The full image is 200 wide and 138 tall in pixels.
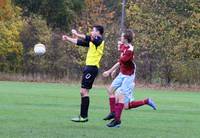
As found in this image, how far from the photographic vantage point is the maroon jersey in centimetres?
Answer: 1255

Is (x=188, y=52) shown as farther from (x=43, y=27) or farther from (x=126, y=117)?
(x=126, y=117)

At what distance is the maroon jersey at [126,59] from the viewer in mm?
12555

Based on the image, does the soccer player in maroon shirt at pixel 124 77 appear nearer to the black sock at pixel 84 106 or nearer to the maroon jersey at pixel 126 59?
the maroon jersey at pixel 126 59

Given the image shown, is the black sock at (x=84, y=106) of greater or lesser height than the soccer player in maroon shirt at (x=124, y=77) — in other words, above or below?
below

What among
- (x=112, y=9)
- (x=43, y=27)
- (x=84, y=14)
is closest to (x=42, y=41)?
(x=43, y=27)

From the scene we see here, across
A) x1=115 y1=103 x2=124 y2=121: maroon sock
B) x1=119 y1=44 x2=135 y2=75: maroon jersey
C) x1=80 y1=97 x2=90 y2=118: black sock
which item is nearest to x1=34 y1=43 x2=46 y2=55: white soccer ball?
x1=80 y1=97 x2=90 y2=118: black sock

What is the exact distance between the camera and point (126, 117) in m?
15.4

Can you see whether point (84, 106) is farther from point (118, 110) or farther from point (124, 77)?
point (124, 77)

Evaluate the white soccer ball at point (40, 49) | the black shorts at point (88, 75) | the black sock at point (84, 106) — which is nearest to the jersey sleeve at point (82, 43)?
the black shorts at point (88, 75)

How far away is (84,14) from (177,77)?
97.6ft

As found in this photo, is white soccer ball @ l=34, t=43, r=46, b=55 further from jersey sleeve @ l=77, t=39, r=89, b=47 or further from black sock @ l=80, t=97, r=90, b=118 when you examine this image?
jersey sleeve @ l=77, t=39, r=89, b=47

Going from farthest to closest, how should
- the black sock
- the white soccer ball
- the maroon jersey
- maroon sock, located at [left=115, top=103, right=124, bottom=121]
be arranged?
the white soccer ball
the black sock
the maroon jersey
maroon sock, located at [left=115, top=103, right=124, bottom=121]

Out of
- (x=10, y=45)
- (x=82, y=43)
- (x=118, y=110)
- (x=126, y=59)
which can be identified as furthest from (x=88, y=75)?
(x=10, y=45)

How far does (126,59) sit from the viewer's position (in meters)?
12.6
